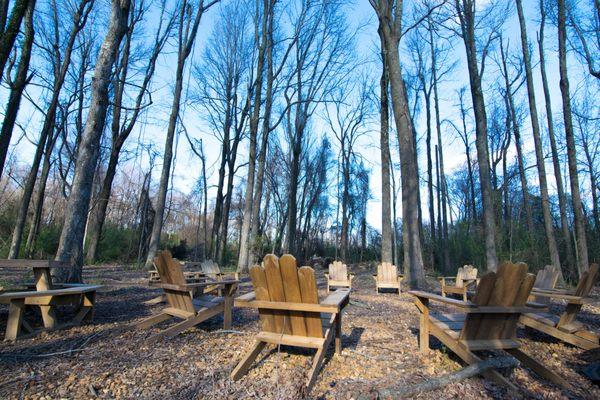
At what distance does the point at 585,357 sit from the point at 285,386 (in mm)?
3265

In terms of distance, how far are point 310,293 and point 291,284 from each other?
0.17m

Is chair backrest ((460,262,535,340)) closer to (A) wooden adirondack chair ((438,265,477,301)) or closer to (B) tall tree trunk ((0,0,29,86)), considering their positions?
(A) wooden adirondack chair ((438,265,477,301))

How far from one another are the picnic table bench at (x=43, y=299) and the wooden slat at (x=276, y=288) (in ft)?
7.95

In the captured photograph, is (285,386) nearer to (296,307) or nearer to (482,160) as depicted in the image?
(296,307)

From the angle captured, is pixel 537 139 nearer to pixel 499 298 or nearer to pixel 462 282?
pixel 462 282

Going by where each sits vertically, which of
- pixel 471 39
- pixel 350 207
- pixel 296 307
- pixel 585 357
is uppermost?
pixel 471 39

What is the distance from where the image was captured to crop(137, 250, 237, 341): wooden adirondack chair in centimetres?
387

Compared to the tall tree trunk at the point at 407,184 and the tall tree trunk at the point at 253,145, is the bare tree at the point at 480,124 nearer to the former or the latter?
the tall tree trunk at the point at 407,184

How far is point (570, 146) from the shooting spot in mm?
11195

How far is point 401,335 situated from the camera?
14.5 ft

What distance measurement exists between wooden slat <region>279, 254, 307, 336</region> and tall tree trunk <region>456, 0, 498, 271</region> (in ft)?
27.7

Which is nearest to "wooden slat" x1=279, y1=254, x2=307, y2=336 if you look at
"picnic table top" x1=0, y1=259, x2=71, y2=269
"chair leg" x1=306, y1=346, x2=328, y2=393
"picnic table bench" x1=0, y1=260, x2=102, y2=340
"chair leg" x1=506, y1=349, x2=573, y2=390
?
"chair leg" x1=306, y1=346, x2=328, y2=393

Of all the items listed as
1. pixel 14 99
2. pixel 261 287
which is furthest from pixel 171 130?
pixel 261 287

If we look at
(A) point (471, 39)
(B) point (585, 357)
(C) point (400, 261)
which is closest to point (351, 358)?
(B) point (585, 357)
